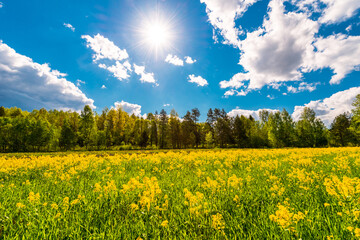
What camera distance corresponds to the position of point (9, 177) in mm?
6719

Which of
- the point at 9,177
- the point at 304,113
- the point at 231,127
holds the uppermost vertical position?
the point at 304,113

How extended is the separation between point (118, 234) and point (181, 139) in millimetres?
58200

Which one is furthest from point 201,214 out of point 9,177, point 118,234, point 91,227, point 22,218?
point 9,177

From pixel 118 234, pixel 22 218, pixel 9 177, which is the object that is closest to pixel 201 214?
pixel 118 234

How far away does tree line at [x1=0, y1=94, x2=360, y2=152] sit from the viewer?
45438mm

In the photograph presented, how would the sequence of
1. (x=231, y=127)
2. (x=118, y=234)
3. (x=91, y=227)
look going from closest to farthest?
1. (x=118, y=234)
2. (x=91, y=227)
3. (x=231, y=127)

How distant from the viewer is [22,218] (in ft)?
9.19

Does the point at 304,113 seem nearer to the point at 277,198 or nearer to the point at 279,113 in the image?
the point at 279,113

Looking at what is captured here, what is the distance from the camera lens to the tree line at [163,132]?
4544 cm

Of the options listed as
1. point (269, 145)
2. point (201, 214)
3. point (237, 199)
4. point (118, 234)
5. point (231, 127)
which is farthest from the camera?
point (231, 127)

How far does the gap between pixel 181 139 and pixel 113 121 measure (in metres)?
26.3

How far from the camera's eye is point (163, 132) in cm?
6169

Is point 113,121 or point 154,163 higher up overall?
point 113,121

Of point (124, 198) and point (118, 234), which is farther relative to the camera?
point (124, 198)
